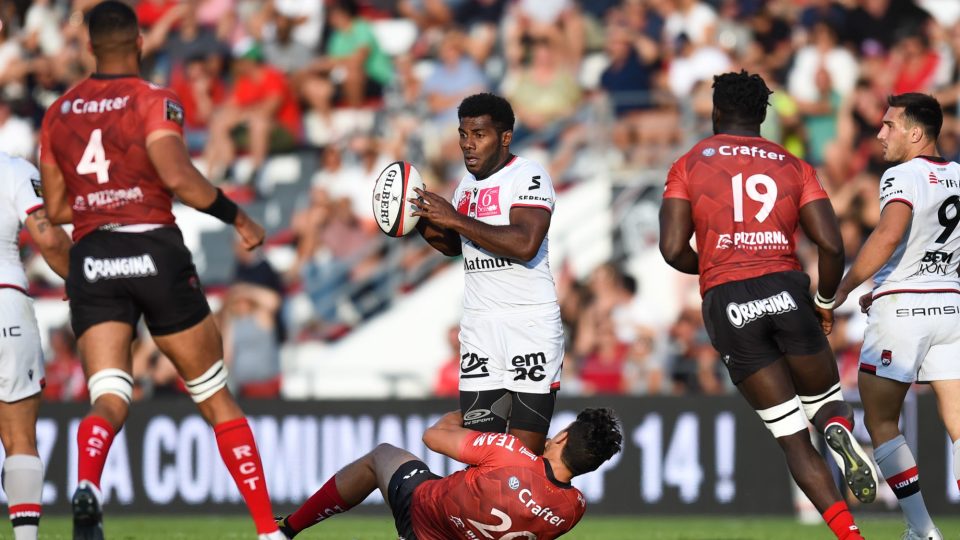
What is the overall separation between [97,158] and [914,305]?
4.95m

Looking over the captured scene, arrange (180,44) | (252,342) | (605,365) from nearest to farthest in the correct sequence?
(605,365) < (252,342) < (180,44)

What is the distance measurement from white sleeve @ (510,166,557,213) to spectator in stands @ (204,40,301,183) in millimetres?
9724

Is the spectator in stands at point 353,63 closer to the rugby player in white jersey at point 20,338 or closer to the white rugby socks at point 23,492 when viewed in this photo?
the rugby player in white jersey at point 20,338

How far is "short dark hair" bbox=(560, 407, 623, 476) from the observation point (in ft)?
24.2

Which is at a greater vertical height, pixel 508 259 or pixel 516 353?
pixel 508 259

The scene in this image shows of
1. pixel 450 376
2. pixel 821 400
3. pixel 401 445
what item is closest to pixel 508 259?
pixel 821 400

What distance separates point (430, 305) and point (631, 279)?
2.52 m

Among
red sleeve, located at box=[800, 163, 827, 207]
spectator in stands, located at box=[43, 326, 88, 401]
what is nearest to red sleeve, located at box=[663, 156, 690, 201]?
red sleeve, located at box=[800, 163, 827, 207]

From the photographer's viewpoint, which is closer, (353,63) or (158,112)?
(158,112)

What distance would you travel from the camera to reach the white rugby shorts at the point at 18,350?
813 cm

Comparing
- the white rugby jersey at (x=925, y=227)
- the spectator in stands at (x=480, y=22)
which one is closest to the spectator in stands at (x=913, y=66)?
the spectator in stands at (x=480, y=22)

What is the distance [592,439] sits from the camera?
7.38 meters

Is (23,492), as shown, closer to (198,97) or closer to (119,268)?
(119,268)

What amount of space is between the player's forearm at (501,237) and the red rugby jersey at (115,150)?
1.77 metres
